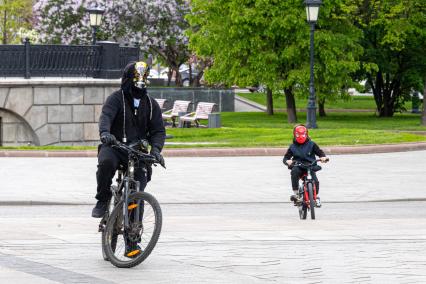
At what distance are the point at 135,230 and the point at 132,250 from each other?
18 cm

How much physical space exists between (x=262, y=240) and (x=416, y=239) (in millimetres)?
1484

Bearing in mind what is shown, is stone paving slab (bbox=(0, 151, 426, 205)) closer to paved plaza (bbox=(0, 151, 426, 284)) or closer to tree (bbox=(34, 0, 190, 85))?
paved plaza (bbox=(0, 151, 426, 284))

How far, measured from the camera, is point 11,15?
6775 centimetres

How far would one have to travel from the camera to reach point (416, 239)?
1169cm

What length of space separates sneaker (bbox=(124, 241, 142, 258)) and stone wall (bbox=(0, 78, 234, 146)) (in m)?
17.2

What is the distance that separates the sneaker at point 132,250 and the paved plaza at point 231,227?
0.14 m

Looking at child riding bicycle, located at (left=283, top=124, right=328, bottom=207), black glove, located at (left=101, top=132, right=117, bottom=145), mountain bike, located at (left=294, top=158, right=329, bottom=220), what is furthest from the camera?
child riding bicycle, located at (left=283, top=124, right=328, bottom=207)

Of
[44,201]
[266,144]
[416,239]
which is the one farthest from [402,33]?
[416,239]

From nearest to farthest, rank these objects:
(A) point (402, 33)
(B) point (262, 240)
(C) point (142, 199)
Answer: (C) point (142, 199), (B) point (262, 240), (A) point (402, 33)

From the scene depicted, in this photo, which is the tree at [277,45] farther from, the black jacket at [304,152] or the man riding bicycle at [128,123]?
the man riding bicycle at [128,123]

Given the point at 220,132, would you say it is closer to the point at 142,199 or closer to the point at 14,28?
the point at 142,199

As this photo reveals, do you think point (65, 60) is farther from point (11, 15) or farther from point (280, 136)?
point (11, 15)

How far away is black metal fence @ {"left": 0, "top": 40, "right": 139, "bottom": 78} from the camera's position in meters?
26.6

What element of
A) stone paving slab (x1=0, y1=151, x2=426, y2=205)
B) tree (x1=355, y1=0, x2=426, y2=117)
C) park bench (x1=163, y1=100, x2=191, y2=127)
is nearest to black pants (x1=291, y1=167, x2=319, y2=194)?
stone paving slab (x1=0, y1=151, x2=426, y2=205)
